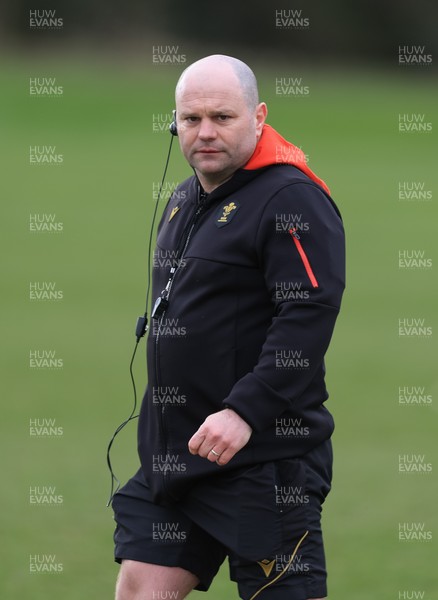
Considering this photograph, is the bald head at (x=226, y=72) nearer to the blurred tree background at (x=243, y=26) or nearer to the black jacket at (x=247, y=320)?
the black jacket at (x=247, y=320)

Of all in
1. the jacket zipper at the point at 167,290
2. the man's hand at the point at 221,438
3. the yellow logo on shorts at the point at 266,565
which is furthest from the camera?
the jacket zipper at the point at 167,290

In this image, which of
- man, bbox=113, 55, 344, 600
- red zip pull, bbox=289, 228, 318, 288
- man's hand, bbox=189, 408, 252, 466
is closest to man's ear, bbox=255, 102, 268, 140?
man, bbox=113, 55, 344, 600

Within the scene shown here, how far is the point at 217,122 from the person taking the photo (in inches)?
182

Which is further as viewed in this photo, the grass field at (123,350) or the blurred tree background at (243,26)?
the blurred tree background at (243,26)

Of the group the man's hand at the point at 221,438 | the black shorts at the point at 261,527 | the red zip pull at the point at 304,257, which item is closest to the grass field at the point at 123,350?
the black shorts at the point at 261,527

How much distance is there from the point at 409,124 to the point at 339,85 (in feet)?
18.0

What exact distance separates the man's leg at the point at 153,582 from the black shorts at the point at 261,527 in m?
0.03

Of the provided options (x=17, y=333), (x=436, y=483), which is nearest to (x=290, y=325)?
(x=436, y=483)

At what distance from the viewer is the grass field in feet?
24.0

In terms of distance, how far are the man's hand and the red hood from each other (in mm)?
861

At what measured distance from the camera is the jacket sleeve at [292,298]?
14.3 feet

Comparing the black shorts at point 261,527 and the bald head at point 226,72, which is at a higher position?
the bald head at point 226,72

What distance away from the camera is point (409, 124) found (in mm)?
38281

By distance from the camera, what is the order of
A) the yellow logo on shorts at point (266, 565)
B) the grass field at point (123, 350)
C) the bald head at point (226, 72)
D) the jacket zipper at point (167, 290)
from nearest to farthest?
1. the yellow logo on shorts at point (266, 565)
2. the bald head at point (226, 72)
3. the jacket zipper at point (167, 290)
4. the grass field at point (123, 350)
